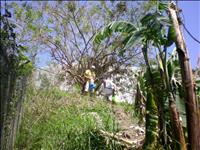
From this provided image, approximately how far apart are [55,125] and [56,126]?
0.37 feet

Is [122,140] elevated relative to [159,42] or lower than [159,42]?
lower

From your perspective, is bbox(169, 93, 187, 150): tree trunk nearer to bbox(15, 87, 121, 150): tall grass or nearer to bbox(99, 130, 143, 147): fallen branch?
bbox(99, 130, 143, 147): fallen branch

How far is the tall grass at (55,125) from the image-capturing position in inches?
309

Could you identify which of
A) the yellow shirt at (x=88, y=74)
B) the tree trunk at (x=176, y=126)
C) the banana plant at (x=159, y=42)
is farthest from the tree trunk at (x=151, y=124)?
the yellow shirt at (x=88, y=74)

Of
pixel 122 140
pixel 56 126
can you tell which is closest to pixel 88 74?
pixel 56 126

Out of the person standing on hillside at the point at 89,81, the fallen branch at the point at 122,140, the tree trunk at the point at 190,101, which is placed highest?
the person standing on hillside at the point at 89,81

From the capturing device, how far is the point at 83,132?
822 cm

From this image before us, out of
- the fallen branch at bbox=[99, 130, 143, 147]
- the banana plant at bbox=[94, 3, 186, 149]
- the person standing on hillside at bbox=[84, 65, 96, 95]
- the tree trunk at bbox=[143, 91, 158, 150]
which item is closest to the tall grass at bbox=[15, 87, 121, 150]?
the fallen branch at bbox=[99, 130, 143, 147]

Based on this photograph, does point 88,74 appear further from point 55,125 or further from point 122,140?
point 122,140

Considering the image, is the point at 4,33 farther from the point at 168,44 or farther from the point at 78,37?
the point at 78,37

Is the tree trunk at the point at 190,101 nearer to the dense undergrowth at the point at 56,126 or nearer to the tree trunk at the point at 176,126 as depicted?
the tree trunk at the point at 176,126

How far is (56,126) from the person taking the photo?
29.4 ft

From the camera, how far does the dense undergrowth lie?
7.83 meters

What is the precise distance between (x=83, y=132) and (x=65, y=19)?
12020 mm
